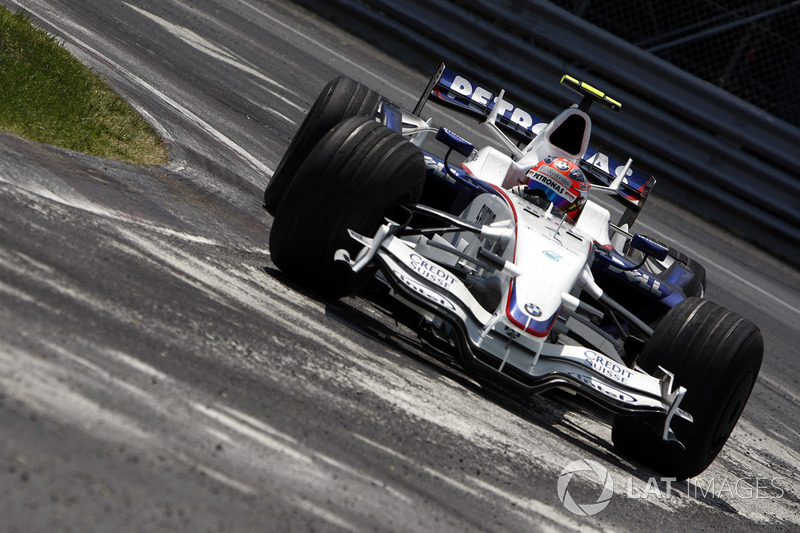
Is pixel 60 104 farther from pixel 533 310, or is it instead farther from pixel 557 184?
pixel 533 310

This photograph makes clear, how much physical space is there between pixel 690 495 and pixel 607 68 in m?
8.74

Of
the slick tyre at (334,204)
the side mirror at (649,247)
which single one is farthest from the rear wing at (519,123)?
the slick tyre at (334,204)

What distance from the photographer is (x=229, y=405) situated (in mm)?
3807

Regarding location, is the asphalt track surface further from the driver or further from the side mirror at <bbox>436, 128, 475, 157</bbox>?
the driver

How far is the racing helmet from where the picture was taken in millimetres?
7074

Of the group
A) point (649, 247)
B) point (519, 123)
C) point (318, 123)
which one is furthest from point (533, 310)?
point (519, 123)

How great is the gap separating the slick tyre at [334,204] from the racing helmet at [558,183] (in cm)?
154

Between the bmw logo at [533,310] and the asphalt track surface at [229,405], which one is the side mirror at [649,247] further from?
the bmw logo at [533,310]

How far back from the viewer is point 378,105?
23.9ft

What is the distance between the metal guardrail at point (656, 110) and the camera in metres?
13.2

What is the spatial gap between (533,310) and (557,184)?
1.83 metres

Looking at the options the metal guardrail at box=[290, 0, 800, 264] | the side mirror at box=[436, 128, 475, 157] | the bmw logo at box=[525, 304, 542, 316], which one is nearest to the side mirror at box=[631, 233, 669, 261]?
the side mirror at box=[436, 128, 475, 157]

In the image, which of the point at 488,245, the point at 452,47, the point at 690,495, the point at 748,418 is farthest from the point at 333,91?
the point at 452,47

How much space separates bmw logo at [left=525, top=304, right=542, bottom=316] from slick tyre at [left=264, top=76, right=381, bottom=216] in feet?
6.96
